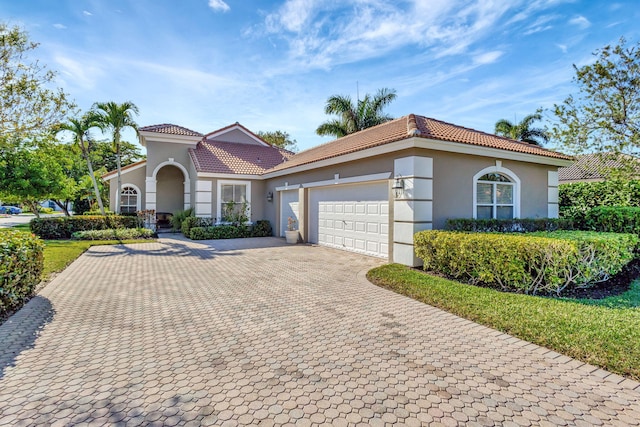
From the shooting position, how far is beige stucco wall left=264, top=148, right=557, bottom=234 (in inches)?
363

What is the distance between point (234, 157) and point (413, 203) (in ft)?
43.7

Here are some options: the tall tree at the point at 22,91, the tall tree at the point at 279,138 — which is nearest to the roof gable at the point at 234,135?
the tall tree at the point at 22,91

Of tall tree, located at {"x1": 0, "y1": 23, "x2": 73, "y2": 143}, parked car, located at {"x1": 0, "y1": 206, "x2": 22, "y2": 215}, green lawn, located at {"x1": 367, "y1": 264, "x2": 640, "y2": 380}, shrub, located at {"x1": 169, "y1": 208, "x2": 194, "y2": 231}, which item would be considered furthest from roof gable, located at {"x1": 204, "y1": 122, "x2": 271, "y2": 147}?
parked car, located at {"x1": 0, "y1": 206, "x2": 22, "y2": 215}

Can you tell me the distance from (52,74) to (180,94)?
464cm

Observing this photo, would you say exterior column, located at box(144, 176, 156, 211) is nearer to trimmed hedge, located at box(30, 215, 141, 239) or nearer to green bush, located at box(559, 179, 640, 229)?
trimmed hedge, located at box(30, 215, 141, 239)

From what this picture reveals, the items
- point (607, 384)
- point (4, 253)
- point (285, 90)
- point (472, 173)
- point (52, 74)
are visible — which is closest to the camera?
point (607, 384)

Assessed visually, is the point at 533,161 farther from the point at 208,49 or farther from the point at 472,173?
the point at 208,49

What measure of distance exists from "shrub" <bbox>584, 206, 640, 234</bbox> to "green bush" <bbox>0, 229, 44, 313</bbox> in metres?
16.4

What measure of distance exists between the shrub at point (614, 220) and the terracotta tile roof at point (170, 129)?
62.8ft

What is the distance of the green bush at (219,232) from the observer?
51.0 feet

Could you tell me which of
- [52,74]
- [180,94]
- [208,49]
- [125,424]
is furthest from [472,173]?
[52,74]

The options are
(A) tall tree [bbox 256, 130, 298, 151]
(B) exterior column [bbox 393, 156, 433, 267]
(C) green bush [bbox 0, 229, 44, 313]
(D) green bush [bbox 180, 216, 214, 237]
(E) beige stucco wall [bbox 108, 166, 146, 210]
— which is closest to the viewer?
(C) green bush [bbox 0, 229, 44, 313]

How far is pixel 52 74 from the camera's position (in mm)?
12086

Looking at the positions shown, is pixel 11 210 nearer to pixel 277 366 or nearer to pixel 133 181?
pixel 133 181
